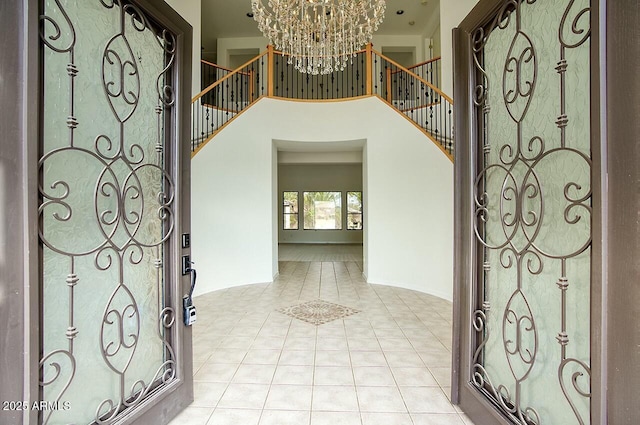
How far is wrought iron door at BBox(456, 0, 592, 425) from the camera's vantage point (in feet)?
3.89

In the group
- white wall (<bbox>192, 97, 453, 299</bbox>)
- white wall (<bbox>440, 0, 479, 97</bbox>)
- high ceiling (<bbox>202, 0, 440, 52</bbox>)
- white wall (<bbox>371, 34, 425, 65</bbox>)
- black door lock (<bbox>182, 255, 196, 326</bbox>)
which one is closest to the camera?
black door lock (<bbox>182, 255, 196, 326</bbox>)

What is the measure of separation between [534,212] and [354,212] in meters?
11.3

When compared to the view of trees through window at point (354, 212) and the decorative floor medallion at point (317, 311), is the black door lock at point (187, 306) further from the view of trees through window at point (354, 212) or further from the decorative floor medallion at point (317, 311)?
the view of trees through window at point (354, 212)

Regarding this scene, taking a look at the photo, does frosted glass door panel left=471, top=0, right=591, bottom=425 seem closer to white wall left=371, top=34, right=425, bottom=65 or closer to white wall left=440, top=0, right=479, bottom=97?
white wall left=440, top=0, right=479, bottom=97

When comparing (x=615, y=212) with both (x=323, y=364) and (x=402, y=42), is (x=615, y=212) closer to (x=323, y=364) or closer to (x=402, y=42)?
(x=323, y=364)

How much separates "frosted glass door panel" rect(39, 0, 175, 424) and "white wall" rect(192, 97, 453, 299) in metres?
3.15

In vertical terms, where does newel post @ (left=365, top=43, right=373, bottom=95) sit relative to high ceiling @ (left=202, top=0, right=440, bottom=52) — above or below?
below

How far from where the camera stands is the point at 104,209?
145 cm

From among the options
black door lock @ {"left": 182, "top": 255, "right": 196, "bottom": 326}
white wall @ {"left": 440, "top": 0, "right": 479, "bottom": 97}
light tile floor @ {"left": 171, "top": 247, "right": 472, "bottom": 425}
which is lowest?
light tile floor @ {"left": 171, "top": 247, "right": 472, "bottom": 425}

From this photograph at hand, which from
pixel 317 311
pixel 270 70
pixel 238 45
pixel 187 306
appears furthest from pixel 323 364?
pixel 238 45

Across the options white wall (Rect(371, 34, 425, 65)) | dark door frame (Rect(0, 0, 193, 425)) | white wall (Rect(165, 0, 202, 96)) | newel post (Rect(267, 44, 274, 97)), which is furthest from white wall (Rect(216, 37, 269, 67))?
dark door frame (Rect(0, 0, 193, 425))

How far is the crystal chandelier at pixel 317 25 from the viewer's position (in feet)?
12.3

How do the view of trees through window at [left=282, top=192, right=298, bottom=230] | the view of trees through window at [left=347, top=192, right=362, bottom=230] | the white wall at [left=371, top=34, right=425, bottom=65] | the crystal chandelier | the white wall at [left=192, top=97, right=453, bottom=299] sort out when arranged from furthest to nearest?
the view of trees through window at [left=282, top=192, right=298, bottom=230] < the view of trees through window at [left=347, top=192, right=362, bottom=230] < the white wall at [left=371, top=34, right=425, bottom=65] < the white wall at [left=192, top=97, right=453, bottom=299] < the crystal chandelier

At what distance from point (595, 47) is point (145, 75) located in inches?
84.0
